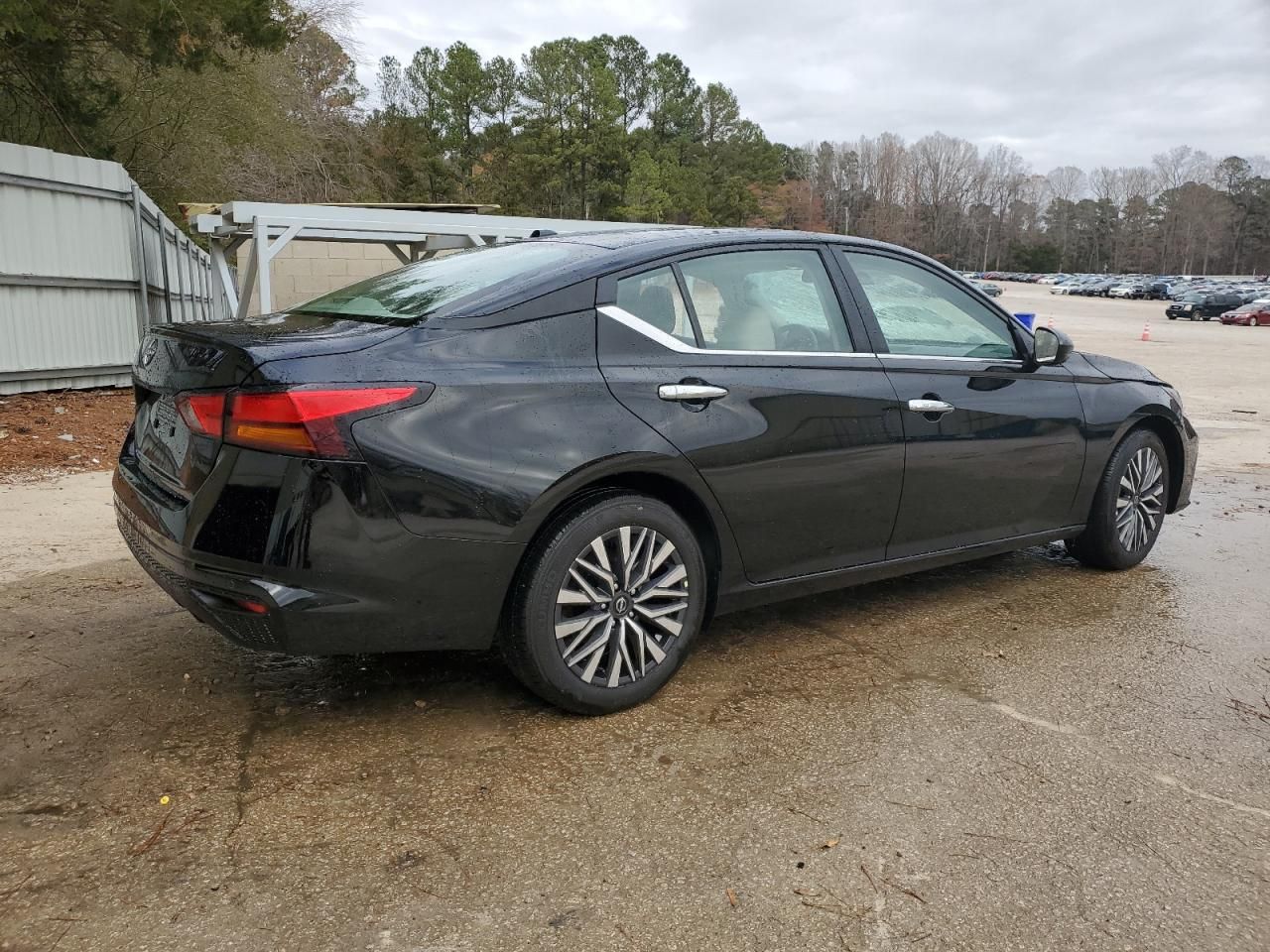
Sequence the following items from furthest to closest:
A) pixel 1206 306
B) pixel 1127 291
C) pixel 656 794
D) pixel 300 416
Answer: pixel 1127 291 → pixel 1206 306 → pixel 656 794 → pixel 300 416

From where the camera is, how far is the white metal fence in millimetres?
9188

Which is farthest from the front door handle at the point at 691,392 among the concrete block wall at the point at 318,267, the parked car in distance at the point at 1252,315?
the parked car in distance at the point at 1252,315

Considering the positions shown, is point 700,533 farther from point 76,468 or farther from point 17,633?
point 76,468

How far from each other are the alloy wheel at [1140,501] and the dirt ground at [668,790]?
2.15 feet

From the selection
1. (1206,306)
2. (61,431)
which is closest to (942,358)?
(61,431)

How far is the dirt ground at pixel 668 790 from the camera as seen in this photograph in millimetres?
2266

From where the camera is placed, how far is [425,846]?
2510 mm

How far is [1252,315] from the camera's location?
1844 inches

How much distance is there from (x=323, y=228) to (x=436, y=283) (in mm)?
7665

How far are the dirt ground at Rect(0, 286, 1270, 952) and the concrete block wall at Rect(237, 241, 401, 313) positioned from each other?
1597 centimetres

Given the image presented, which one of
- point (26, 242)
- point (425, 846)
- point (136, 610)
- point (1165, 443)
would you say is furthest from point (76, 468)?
point (1165, 443)

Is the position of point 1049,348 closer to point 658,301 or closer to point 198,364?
point 658,301

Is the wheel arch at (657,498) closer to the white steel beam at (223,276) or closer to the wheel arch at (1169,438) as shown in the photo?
the wheel arch at (1169,438)

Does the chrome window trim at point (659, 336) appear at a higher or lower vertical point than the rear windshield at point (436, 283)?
lower
